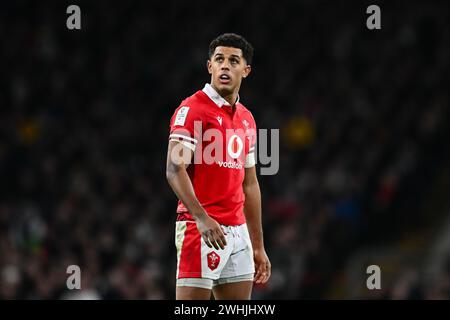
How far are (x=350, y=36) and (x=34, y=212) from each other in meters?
6.49

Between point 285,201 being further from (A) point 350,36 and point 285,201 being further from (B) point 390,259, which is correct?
(A) point 350,36

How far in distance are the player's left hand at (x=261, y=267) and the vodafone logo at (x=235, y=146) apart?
69 cm

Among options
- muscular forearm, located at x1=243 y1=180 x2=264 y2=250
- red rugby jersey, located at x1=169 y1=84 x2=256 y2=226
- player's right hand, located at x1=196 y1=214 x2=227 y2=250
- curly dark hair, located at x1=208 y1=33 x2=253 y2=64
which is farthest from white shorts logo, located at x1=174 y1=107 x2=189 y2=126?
muscular forearm, located at x1=243 y1=180 x2=264 y2=250

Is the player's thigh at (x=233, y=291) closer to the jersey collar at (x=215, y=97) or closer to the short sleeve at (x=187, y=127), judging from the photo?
the short sleeve at (x=187, y=127)

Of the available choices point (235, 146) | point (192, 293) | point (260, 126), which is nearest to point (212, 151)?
point (235, 146)

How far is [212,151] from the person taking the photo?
18.7 ft

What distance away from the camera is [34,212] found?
14.0 metres

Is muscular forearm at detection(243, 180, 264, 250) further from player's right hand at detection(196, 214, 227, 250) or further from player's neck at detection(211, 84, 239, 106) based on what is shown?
player's right hand at detection(196, 214, 227, 250)

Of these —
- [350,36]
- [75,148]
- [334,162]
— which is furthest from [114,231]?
[350,36]

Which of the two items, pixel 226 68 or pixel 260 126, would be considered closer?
pixel 226 68

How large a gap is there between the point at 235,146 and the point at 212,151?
0.21 m

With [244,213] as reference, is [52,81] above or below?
above

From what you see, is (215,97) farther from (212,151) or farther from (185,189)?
(185,189)

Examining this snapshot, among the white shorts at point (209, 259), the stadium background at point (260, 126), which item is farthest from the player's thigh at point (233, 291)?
the stadium background at point (260, 126)
